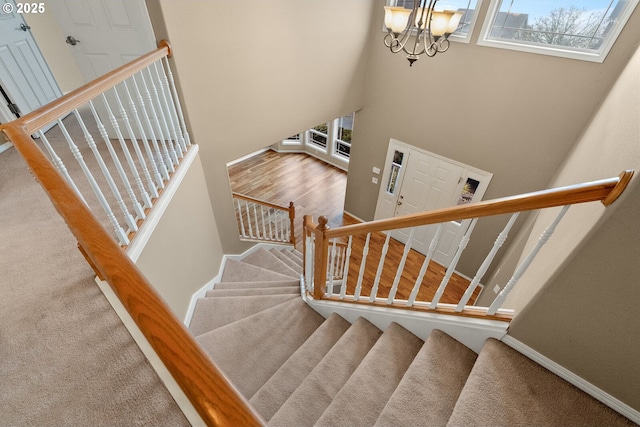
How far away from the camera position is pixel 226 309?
279cm

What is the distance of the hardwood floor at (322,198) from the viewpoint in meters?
4.42

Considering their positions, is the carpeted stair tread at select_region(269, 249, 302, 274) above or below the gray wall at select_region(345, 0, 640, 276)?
below

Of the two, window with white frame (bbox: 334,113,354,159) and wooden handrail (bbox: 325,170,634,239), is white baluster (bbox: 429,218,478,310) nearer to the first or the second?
wooden handrail (bbox: 325,170,634,239)

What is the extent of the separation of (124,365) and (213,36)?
2599mm

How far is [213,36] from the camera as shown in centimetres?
254

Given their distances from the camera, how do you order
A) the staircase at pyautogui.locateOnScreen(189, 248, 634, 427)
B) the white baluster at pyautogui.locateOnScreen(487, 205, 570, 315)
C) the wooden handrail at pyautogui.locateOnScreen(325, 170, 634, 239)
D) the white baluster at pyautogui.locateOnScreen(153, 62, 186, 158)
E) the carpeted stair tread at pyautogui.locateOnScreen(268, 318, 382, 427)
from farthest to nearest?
1. the white baluster at pyautogui.locateOnScreen(153, 62, 186, 158)
2. the carpeted stair tread at pyautogui.locateOnScreen(268, 318, 382, 427)
3. the staircase at pyautogui.locateOnScreen(189, 248, 634, 427)
4. the white baluster at pyautogui.locateOnScreen(487, 205, 570, 315)
5. the wooden handrail at pyautogui.locateOnScreen(325, 170, 634, 239)

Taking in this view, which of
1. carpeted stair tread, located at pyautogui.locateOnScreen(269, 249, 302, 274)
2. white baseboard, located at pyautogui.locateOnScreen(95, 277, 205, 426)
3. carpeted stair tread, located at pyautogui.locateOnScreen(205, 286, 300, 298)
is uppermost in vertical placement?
white baseboard, located at pyautogui.locateOnScreen(95, 277, 205, 426)

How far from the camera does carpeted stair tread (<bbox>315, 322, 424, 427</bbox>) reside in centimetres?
140

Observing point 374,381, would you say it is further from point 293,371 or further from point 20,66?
point 20,66

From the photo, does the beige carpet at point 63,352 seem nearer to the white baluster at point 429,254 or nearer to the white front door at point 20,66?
the white baluster at point 429,254

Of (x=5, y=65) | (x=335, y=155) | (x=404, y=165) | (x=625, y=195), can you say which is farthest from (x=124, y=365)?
(x=335, y=155)

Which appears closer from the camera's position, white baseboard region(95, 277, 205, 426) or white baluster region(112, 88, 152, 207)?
white baseboard region(95, 277, 205, 426)

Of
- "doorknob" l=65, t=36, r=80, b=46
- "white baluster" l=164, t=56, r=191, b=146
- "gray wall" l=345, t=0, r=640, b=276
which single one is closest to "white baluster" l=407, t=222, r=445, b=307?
"white baluster" l=164, t=56, r=191, b=146

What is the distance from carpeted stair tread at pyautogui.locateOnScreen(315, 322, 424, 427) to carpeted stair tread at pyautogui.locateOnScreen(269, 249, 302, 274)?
93.7 inches
